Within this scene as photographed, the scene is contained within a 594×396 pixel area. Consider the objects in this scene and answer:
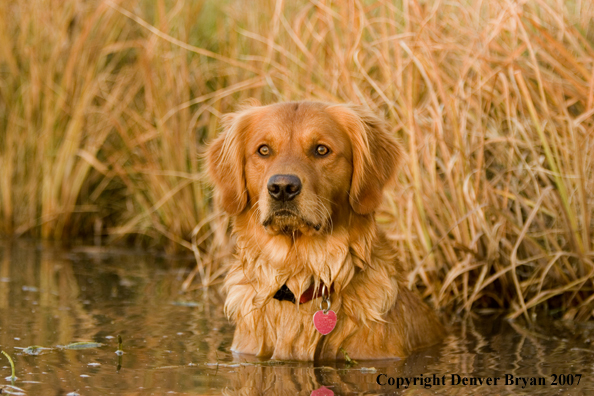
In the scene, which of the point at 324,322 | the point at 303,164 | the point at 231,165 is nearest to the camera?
the point at 303,164

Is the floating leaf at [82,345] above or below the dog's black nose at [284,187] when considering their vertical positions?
below

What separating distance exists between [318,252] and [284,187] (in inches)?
20.4

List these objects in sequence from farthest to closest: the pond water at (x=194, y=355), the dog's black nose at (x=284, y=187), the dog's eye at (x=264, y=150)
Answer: the dog's eye at (x=264, y=150)
the dog's black nose at (x=284, y=187)
the pond water at (x=194, y=355)

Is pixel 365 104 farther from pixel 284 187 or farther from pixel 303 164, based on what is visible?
pixel 284 187

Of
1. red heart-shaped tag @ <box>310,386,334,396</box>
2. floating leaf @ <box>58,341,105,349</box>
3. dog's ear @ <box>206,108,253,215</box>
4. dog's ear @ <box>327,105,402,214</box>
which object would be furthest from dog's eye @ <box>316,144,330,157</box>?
floating leaf @ <box>58,341,105,349</box>

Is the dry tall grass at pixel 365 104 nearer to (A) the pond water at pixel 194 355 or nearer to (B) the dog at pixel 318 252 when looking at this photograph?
(A) the pond water at pixel 194 355

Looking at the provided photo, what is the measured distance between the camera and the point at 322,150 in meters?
4.32

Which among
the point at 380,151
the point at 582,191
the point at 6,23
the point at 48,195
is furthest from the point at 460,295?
the point at 6,23

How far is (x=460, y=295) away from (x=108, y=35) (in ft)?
14.4

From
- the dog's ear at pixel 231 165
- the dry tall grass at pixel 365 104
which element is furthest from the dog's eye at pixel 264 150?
the dry tall grass at pixel 365 104

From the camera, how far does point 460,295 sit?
18.8ft

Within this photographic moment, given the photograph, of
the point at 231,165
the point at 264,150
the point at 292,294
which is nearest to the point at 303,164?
the point at 264,150

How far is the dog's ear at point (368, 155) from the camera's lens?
438cm

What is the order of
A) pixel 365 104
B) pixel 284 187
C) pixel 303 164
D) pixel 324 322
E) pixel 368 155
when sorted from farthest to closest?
pixel 365 104 → pixel 368 155 → pixel 324 322 → pixel 303 164 → pixel 284 187
